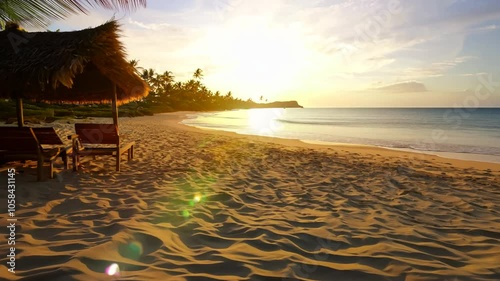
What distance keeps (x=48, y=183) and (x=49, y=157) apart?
581 millimetres

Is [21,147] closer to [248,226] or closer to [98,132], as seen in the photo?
[98,132]

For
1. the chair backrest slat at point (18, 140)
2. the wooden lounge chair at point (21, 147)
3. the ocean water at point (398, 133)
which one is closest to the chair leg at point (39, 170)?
the wooden lounge chair at point (21, 147)

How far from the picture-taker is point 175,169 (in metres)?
7.25

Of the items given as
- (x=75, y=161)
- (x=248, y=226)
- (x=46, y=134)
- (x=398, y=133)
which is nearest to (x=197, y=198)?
(x=248, y=226)

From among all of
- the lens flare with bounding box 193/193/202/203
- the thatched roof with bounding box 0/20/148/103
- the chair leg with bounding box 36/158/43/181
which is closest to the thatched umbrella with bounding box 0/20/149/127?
the thatched roof with bounding box 0/20/148/103

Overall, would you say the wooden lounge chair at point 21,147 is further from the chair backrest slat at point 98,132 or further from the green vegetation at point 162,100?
the green vegetation at point 162,100

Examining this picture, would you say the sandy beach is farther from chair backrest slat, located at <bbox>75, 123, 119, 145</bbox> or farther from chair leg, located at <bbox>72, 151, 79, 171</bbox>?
chair backrest slat, located at <bbox>75, 123, 119, 145</bbox>

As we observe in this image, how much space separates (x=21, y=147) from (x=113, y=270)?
4996 millimetres

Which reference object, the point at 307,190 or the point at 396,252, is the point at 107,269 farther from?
the point at 307,190

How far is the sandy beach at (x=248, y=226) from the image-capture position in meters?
2.69

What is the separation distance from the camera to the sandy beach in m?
2.69

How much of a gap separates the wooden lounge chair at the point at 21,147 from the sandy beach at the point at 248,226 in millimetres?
387

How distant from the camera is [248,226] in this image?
378 centimetres

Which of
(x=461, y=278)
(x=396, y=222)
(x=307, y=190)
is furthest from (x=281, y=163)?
(x=461, y=278)
